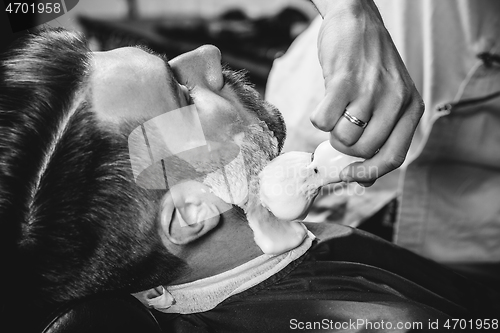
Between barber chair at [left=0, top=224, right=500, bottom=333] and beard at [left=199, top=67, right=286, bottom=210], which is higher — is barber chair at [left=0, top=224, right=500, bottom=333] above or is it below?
below

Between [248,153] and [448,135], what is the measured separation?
0.79 m

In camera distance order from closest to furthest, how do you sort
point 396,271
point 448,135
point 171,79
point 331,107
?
point 331,107 → point 171,79 → point 396,271 → point 448,135

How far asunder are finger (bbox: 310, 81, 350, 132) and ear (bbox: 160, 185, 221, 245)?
0.23 metres

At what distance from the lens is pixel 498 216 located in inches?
54.5

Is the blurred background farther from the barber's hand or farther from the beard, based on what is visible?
the barber's hand

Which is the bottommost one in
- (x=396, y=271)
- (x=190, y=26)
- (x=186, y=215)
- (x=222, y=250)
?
(x=396, y=271)

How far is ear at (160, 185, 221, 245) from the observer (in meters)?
0.79

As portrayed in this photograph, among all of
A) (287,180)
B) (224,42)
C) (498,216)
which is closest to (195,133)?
(287,180)

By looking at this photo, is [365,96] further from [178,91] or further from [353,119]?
[178,91]

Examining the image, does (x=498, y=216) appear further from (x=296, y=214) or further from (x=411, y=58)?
(x=296, y=214)

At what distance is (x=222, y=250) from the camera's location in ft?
2.93

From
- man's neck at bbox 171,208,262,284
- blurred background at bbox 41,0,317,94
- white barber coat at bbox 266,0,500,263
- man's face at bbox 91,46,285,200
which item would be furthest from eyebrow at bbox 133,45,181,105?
white barber coat at bbox 266,0,500,263

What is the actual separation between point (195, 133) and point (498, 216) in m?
1.03

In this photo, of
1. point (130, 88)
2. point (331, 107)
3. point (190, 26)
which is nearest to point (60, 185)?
point (130, 88)
